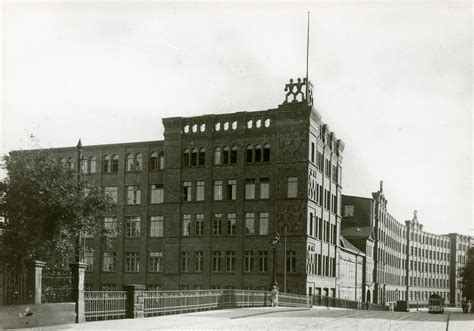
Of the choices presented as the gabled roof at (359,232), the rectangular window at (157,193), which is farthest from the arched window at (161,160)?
the gabled roof at (359,232)

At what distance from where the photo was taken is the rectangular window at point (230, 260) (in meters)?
56.1

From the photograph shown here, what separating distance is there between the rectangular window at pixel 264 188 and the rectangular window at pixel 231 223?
318 centimetres

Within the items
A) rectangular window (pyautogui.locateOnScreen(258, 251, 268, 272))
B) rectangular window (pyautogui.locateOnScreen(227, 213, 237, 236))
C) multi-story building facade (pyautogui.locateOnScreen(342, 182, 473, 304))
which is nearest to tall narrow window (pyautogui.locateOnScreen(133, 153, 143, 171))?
rectangular window (pyautogui.locateOnScreen(227, 213, 237, 236))

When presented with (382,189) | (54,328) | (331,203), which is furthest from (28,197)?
(382,189)

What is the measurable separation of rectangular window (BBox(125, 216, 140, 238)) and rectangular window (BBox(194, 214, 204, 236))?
6.71 metres

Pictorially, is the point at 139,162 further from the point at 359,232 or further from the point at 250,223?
the point at 359,232

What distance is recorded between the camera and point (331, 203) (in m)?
63.1

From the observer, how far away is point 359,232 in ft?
271

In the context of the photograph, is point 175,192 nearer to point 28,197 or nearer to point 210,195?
point 210,195

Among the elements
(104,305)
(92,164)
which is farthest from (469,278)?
(104,305)

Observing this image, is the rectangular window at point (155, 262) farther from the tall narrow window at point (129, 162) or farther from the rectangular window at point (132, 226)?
the tall narrow window at point (129, 162)

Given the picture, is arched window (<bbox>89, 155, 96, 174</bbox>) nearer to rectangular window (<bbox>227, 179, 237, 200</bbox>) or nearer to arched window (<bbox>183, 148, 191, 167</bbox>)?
arched window (<bbox>183, 148, 191, 167</bbox>)

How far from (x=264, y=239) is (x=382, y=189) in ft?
143

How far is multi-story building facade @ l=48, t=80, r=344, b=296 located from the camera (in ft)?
180
